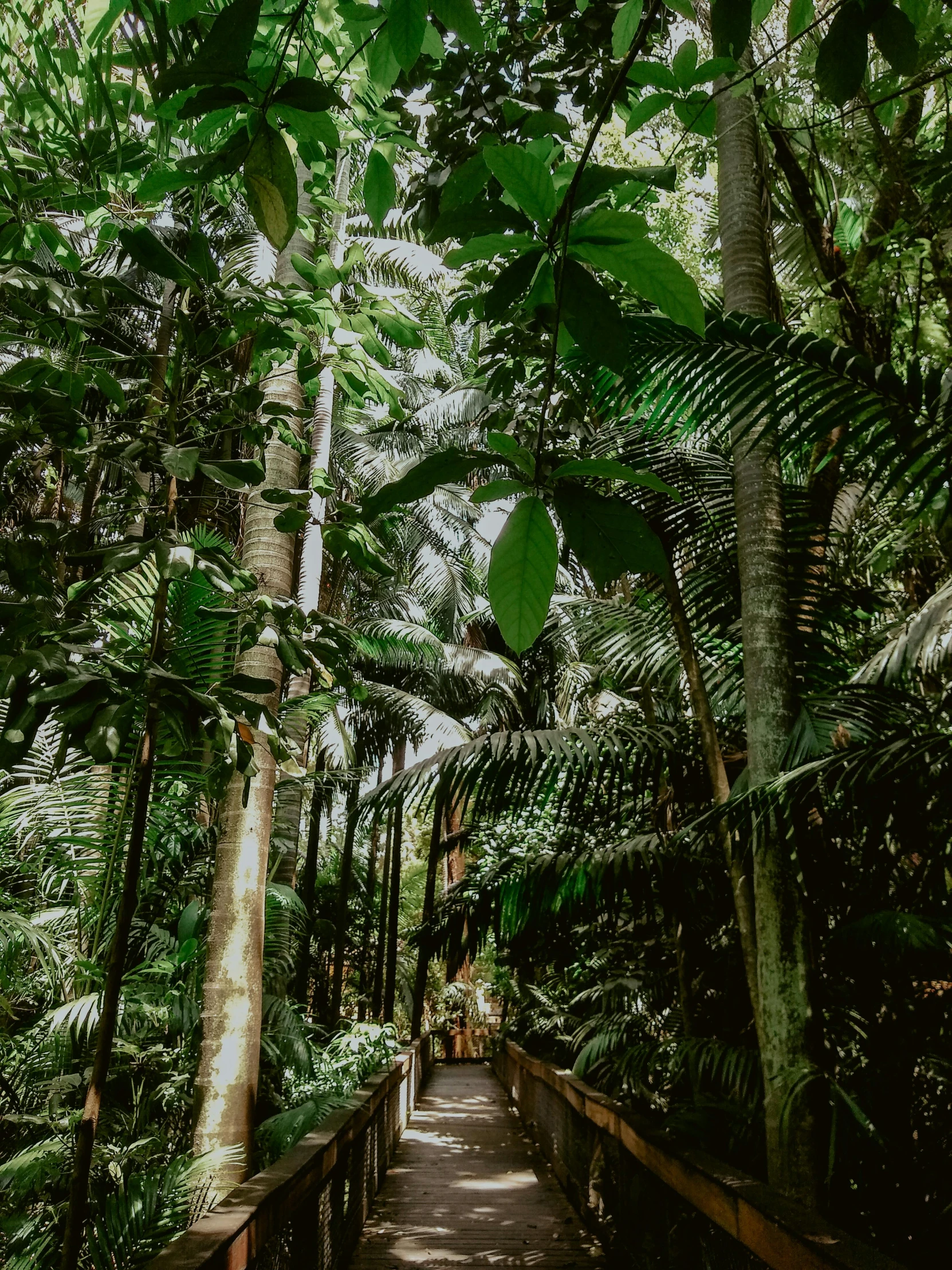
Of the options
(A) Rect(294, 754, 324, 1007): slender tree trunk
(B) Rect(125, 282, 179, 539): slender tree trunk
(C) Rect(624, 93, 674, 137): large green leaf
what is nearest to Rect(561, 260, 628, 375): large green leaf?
(C) Rect(624, 93, 674, 137): large green leaf

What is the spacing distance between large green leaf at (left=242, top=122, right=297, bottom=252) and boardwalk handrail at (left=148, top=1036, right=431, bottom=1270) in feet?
5.63

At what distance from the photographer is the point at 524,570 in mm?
708

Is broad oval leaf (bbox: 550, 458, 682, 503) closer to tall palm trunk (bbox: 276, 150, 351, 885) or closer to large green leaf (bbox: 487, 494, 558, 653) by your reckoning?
large green leaf (bbox: 487, 494, 558, 653)

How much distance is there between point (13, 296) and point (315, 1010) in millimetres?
15131

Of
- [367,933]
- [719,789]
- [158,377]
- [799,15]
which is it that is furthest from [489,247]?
[367,933]

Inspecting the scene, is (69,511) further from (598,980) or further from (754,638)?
(754,638)

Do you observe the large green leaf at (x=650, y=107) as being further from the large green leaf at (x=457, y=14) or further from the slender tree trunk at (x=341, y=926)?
the slender tree trunk at (x=341, y=926)

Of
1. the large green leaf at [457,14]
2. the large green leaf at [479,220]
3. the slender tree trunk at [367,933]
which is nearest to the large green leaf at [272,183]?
the large green leaf at [479,220]

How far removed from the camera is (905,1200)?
8.79 ft

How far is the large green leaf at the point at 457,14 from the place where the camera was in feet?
3.47

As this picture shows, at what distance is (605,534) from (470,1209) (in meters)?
5.15

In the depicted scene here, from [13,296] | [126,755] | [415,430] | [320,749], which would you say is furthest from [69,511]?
[13,296]

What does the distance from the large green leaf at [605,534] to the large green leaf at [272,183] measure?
1.64ft

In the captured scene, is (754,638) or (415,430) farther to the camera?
(415,430)
